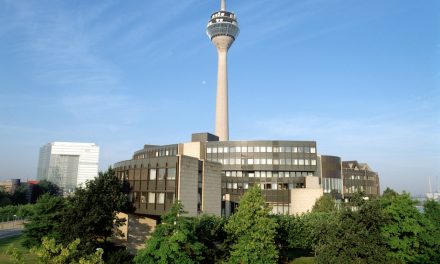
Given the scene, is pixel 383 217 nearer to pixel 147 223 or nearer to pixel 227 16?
pixel 147 223

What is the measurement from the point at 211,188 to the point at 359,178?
76392 mm

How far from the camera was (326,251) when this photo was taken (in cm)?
3170

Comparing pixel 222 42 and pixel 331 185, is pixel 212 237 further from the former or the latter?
pixel 222 42

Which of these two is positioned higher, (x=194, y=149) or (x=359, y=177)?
(x=194, y=149)

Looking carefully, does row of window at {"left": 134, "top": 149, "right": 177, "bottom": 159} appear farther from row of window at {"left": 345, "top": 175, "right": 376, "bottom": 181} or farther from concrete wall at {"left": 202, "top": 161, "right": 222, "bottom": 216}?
row of window at {"left": 345, "top": 175, "right": 376, "bottom": 181}

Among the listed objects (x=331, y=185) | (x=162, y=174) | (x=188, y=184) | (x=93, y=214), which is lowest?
(x=93, y=214)

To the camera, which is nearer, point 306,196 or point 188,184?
point 188,184

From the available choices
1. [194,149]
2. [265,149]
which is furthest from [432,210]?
[194,149]

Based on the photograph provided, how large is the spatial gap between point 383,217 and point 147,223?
105 feet

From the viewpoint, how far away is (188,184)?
46906 millimetres

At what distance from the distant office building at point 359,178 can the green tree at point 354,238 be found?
245ft

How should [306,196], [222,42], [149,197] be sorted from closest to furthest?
[149,197] < [306,196] < [222,42]

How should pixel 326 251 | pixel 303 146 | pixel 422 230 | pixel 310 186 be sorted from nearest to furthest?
pixel 326 251
pixel 422 230
pixel 310 186
pixel 303 146

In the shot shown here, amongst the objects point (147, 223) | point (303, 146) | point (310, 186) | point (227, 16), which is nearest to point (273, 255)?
point (147, 223)
